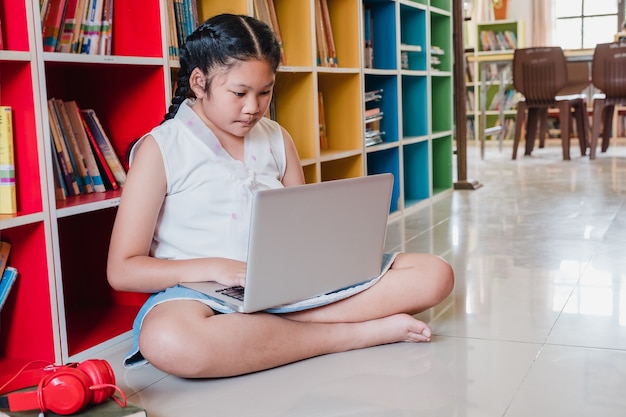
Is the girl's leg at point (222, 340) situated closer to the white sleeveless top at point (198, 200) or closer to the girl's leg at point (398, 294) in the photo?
the girl's leg at point (398, 294)

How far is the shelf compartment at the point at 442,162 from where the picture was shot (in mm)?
3645

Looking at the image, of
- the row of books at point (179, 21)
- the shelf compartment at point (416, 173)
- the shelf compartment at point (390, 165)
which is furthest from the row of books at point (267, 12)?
the shelf compartment at point (416, 173)

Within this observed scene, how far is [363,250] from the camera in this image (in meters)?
1.32

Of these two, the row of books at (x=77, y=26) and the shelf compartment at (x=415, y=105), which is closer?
the row of books at (x=77, y=26)

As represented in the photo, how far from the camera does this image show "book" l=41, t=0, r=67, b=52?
148cm

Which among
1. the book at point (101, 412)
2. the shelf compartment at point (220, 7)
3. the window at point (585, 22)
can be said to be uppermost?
the window at point (585, 22)

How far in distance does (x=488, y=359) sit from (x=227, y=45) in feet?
2.33

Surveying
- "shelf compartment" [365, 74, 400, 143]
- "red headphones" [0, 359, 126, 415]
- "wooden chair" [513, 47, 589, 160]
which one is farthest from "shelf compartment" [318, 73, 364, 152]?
"wooden chair" [513, 47, 589, 160]

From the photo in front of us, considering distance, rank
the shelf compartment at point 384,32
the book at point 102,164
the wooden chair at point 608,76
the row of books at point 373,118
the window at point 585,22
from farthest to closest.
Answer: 1. the window at point 585,22
2. the wooden chair at point 608,76
3. the shelf compartment at point 384,32
4. the row of books at point 373,118
5. the book at point 102,164

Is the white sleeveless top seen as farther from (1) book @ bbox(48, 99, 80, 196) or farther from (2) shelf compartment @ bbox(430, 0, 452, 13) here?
(2) shelf compartment @ bbox(430, 0, 452, 13)

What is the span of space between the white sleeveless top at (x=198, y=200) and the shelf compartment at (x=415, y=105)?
2.08 m

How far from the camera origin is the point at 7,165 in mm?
1290

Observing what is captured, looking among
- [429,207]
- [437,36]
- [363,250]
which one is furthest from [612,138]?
[363,250]

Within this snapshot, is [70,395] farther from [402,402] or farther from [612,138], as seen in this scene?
[612,138]
